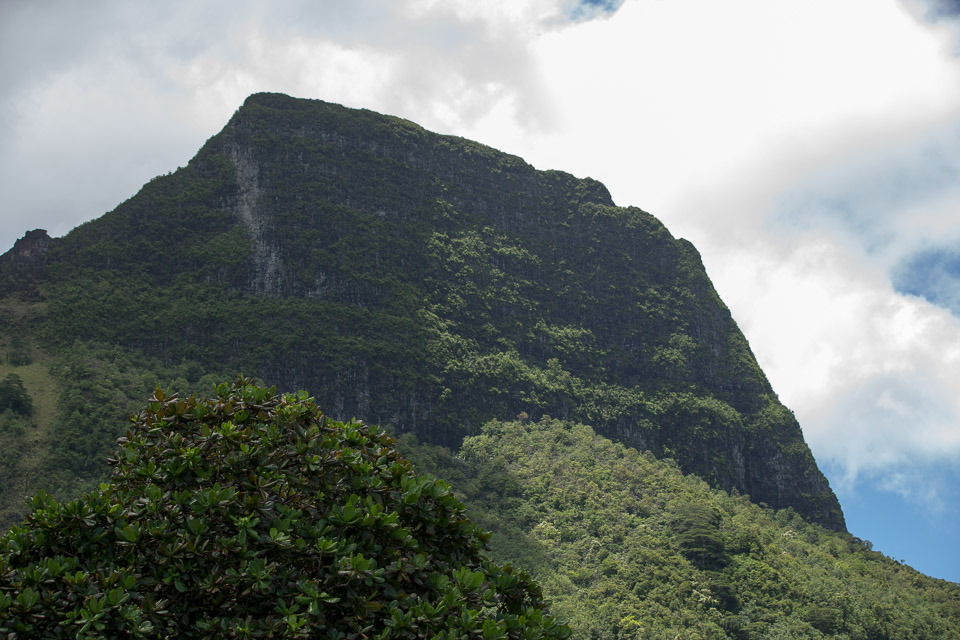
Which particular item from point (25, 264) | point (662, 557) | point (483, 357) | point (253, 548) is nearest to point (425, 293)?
point (483, 357)

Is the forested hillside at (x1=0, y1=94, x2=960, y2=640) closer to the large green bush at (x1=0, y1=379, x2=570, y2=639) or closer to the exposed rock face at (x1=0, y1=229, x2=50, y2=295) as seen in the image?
the exposed rock face at (x1=0, y1=229, x2=50, y2=295)

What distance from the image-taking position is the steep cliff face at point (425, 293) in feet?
239

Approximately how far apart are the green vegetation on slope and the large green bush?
125ft

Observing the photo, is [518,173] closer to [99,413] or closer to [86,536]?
[99,413]

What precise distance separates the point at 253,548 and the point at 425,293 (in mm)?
78365

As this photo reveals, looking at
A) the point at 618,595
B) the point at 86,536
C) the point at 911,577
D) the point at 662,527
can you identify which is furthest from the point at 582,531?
the point at 86,536

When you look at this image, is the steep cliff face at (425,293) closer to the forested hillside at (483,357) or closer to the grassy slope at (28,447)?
the forested hillside at (483,357)

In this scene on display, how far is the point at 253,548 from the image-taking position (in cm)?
892

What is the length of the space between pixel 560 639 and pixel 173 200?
79.4 meters

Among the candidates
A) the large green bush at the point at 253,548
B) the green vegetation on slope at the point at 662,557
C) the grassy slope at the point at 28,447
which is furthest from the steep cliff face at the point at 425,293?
the large green bush at the point at 253,548

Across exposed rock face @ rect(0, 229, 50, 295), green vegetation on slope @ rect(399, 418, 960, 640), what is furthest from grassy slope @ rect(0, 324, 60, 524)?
green vegetation on slope @ rect(399, 418, 960, 640)

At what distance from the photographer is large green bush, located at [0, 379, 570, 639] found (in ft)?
27.5

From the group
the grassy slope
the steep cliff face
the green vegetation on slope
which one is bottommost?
the grassy slope

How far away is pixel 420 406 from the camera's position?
76.4 metres
